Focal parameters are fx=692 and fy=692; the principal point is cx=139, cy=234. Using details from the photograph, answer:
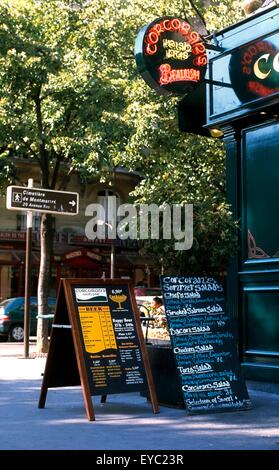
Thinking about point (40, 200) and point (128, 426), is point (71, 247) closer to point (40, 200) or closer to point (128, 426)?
point (40, 200)

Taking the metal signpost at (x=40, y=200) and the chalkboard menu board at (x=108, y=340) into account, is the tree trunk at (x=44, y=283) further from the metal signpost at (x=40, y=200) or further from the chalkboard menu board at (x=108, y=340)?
the chalkboard menu board at (x=108, y=340)

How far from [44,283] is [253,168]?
766 cm

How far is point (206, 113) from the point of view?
11.0 metres

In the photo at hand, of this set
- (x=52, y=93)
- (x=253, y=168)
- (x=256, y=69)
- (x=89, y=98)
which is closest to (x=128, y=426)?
(x=253, y=168)

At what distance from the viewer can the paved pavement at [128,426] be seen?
239 inches

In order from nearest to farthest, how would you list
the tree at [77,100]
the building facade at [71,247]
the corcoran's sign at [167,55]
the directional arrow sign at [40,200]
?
the corcoran's sign at [167,55]
the directional arrow sign at [40,200]
the tree at [77,100]
the building facade at [71,247]

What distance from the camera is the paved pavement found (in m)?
6.07

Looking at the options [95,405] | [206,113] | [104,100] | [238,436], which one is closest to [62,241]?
[104,100]

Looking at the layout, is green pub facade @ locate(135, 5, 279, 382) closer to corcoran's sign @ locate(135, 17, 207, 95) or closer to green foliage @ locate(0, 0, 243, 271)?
corcoran's sign @ locate(135, 17, 207, 95)

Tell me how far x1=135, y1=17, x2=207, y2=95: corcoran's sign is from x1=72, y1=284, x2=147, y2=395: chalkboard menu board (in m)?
3.42

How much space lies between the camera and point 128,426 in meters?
7.01

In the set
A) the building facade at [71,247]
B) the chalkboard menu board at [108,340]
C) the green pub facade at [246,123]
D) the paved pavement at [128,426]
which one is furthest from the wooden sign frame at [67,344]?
the building facade at [71,247]

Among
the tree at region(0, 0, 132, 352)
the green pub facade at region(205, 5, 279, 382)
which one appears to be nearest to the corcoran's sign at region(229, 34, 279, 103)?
the green pub facade at region(205, 5, 279, 382)
